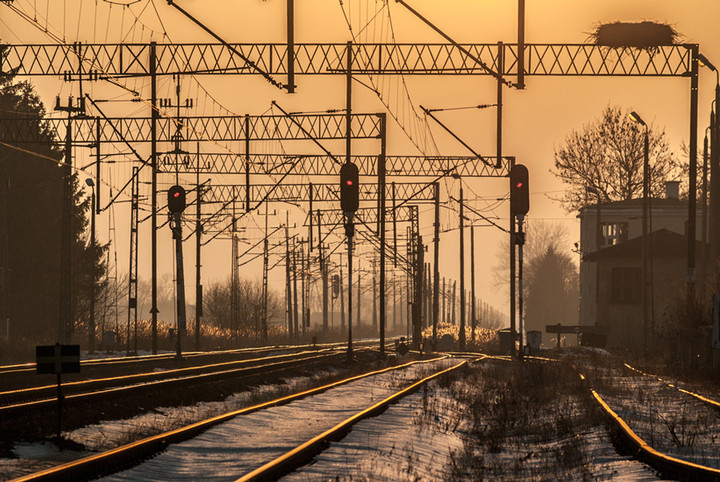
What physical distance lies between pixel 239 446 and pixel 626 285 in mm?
49404

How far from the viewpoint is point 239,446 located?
1377 centimetres

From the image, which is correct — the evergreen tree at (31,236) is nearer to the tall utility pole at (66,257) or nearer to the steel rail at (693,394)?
the tall utility pole at (66,257)

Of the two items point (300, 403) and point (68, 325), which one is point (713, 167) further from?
point (300, 403)

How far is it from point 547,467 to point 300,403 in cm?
839

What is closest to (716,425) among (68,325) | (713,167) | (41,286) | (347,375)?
(347,375)

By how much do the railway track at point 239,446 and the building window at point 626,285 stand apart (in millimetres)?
41017

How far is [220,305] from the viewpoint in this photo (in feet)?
303

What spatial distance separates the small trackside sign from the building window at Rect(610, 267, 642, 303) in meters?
48.6

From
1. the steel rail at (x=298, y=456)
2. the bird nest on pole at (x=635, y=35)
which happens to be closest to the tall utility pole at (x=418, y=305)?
the bird nest on pole at (x=635, y=35)

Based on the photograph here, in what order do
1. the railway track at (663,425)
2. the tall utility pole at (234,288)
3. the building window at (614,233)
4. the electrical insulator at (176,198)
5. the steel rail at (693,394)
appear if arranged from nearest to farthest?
the railway track at (663,425) < the steel rail at (693,394) < the electrical insulator at (176,198) < the tall utility pole at (234,288) < the building window at (614,233)

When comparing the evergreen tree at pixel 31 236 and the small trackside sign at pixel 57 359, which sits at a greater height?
the evergreen tree at pixel 31 236

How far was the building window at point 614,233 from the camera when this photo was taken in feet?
251

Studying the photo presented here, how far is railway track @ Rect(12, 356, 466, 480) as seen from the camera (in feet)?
36.6

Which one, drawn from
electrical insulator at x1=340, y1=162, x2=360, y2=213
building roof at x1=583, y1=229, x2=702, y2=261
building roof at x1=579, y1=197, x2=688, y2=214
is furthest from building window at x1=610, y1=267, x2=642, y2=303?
electrical insulator at x1=340, y1=162, x2=360, y2=213
